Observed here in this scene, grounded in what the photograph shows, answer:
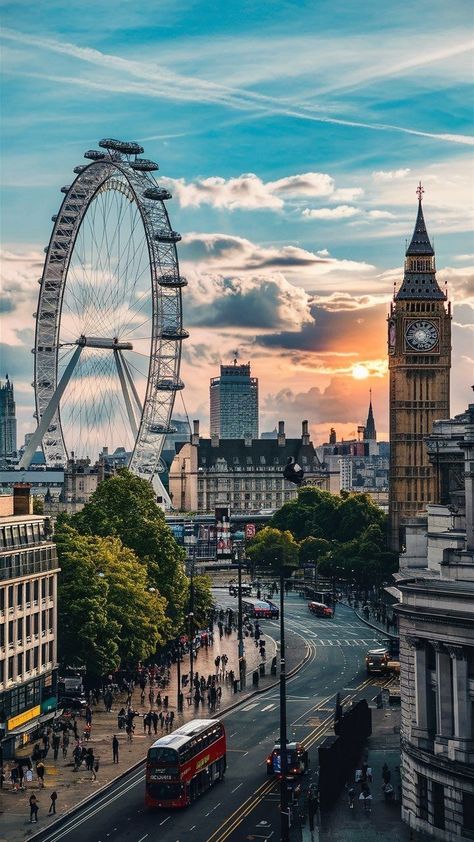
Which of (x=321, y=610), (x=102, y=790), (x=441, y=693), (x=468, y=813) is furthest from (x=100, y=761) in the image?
(x=321, y=610)

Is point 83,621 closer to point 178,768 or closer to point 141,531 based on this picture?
point 178,768

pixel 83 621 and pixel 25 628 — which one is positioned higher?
pixel 25 628

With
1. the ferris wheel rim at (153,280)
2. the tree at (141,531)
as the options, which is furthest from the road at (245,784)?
the ferris wheel rim at (153,280)

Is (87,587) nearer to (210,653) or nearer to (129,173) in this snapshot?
(210,653)

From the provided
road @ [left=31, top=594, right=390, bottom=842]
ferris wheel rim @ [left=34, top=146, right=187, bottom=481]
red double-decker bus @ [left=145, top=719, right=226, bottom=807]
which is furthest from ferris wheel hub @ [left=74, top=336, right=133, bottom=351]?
red double-decker bus @ [left=145, top=719, right=226, bottom=807]

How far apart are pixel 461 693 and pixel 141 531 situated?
72.5 m

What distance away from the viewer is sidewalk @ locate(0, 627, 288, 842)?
246 ft

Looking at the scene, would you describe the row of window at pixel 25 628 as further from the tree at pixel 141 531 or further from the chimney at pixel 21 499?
the tree at pixel 141 531

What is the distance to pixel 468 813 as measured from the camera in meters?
67.9

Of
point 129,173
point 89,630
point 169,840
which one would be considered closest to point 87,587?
point 89,630

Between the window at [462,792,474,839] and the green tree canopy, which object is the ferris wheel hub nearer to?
the green tree canopy

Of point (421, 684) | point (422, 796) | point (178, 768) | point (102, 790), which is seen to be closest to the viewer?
point (422, 796)

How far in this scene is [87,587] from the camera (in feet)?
358

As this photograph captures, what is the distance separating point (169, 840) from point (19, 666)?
2798cm
